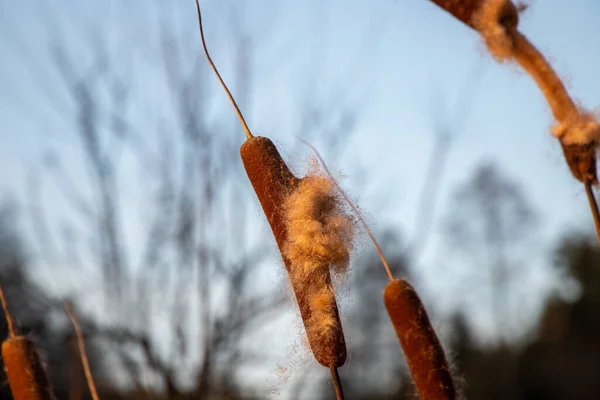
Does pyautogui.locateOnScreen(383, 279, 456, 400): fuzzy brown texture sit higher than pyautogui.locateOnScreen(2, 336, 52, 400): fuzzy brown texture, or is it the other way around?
pyautogui.locateOnScreen(2, 336, 52, 400): fuzzy brown texture

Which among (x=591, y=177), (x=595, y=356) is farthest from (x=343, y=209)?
(x=595, y=356)

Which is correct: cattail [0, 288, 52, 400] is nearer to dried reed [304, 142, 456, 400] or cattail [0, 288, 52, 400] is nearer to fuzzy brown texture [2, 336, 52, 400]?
fuzzy brown texture [2, 336, 52, 400]

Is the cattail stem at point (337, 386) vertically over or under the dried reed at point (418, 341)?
under

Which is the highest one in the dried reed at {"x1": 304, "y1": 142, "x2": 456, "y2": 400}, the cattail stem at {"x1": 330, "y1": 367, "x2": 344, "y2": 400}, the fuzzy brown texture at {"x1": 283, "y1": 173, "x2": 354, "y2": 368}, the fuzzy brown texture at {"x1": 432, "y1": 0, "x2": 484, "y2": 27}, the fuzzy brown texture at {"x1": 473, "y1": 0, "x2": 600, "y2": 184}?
the fuzzy brown texture at {"x1": 432, "y1": 0, "x2": 484, "y2": 27}

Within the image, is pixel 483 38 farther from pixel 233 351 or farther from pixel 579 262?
pixel 579 262

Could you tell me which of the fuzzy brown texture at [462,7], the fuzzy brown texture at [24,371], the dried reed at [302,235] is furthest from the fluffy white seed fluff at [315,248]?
the fuzzy brown texture at [24,371]

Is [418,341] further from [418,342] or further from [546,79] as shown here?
[546,79]

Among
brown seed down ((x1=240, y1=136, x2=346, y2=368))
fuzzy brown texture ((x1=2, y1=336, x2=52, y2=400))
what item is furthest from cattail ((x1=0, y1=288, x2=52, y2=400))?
brown seed down ((x1=240, y1=136, x2=346, y2=368))

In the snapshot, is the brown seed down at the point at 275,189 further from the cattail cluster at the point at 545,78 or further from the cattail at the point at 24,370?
the cattail at the point at 24,370
